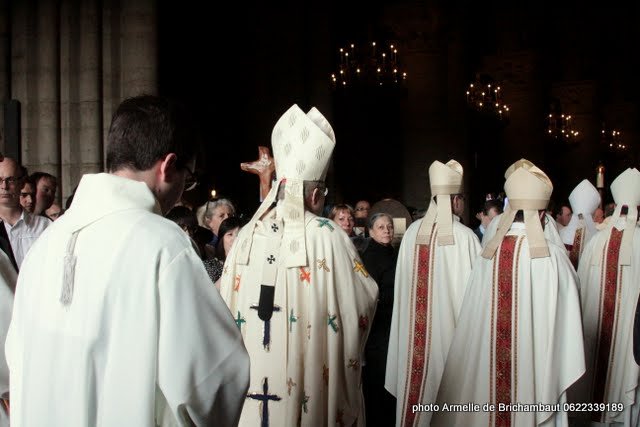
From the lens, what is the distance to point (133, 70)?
373 inches

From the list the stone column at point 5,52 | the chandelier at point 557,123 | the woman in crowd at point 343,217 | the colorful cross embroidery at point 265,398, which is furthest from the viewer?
the chandelier at point 557,123

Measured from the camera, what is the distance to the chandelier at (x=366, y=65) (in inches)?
643

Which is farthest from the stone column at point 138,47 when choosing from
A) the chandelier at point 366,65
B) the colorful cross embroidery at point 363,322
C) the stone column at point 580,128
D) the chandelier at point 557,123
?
the stone column at point 580,128

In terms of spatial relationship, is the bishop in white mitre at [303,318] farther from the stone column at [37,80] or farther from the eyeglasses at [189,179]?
the stone column at [37,80]

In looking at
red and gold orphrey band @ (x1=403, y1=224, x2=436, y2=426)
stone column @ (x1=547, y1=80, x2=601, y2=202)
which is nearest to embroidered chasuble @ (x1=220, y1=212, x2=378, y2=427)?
red and gold orphrey band @ (x1=403, y1=224, x2=436, y2=426)

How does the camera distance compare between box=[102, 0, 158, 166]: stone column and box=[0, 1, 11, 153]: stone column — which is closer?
box=[102, 0, 158, 166]: stone column

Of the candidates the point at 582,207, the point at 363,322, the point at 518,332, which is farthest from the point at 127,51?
the point at 518,332

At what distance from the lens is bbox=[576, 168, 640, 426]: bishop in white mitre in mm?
7078

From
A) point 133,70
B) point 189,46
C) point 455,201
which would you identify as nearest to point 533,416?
point 455,201

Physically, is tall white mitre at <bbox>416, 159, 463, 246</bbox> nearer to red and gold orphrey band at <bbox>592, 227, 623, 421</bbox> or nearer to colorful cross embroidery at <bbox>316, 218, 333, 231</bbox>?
red and gold orphrey band at <bbox>592, 227, 623, 421</bbox>

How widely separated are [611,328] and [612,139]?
1307 inches

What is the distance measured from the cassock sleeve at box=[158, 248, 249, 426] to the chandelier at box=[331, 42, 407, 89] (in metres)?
14.3

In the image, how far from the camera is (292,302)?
4.88 meters

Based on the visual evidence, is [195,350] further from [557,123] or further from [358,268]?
[557,123]
